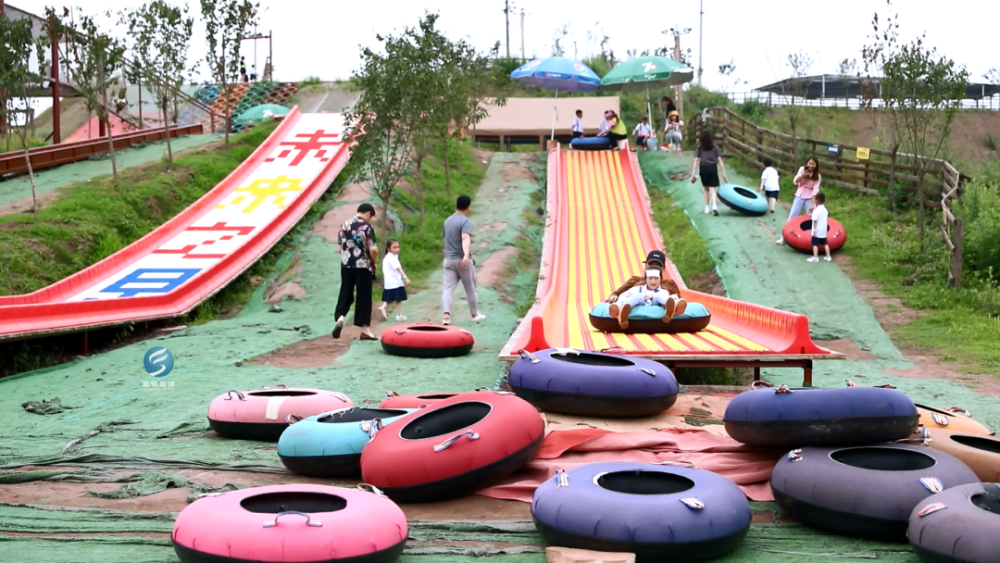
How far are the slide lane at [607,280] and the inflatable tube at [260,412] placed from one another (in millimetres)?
1890

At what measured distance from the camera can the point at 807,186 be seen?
1617cm

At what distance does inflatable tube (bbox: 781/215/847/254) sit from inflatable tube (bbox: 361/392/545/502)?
35.3ft

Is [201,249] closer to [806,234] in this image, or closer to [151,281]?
[151,281]

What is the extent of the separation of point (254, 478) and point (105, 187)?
537 inches

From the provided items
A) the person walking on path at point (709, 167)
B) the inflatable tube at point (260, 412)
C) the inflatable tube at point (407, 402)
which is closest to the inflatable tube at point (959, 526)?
the inflatable tube at point (407, 402)

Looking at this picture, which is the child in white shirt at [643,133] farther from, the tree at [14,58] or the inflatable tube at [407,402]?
the inflatable tube at [407,402]

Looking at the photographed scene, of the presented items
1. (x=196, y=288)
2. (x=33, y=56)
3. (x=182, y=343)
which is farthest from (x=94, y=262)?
(x=33, y=56)

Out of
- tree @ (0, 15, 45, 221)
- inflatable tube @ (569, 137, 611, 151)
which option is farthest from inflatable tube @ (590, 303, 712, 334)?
inflatable tube @ (569, 137, 611, 151)

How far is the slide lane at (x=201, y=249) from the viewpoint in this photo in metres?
11.2

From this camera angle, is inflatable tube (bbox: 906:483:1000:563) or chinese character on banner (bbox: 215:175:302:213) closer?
inflatable tube (bbox: 906:483:1000:563)

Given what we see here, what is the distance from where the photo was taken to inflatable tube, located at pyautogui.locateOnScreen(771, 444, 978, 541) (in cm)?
435

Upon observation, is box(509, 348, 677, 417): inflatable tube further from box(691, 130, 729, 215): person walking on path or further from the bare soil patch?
box(691, 130, 729, 215): person walking on path

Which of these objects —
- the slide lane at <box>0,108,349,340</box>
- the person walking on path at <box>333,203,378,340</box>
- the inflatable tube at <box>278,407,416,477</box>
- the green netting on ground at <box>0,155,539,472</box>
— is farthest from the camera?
the slide lane at <box>0,108,349,340</box>

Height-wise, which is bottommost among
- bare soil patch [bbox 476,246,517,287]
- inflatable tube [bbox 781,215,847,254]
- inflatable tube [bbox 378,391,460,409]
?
bare soil patch [bbox 476,246,517,287]
